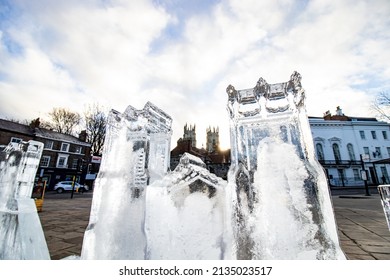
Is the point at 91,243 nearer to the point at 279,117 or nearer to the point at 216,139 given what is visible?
the point at 279,117

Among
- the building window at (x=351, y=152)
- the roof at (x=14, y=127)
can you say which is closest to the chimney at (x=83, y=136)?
the roof at (x=14, y=127)

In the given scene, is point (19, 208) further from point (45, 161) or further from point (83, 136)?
point (83, 136)

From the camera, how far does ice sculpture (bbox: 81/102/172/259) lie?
1.05m

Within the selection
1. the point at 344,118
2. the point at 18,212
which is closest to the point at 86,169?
the point at 18,212

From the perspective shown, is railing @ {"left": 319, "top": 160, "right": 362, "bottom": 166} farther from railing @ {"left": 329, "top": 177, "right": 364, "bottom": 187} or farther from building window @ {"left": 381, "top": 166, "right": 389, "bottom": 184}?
building window @ {"left": 381, "top": 166, "right": 389, "bottom": 184}

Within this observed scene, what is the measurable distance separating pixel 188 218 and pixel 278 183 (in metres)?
→ 0.44

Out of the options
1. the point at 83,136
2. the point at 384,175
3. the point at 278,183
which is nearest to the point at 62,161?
the point at 83,136

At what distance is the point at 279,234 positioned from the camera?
74 centimetres

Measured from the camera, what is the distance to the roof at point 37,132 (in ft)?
61.9

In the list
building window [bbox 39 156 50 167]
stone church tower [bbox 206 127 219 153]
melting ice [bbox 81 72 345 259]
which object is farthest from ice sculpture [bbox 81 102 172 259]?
stone church tower [bbox 206 127 219 153]

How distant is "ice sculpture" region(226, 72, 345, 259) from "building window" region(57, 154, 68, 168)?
26521 mm

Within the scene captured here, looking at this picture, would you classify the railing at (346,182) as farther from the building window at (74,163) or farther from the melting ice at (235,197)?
the building window at (74,163)

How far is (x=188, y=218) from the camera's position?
0.90m

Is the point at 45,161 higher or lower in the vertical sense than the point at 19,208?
higher
